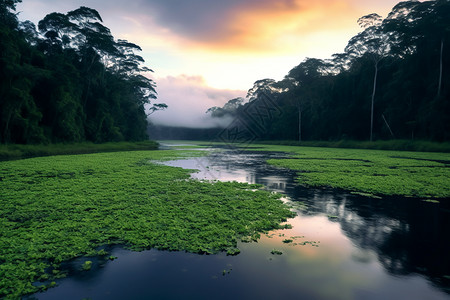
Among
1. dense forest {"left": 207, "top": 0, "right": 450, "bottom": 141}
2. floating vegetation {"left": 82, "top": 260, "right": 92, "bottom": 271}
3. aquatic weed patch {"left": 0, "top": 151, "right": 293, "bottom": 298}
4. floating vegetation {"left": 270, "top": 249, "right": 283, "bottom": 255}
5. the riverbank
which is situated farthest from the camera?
dense forest {"left": 207, "top": 0, "right": 450, "bottom": 141}

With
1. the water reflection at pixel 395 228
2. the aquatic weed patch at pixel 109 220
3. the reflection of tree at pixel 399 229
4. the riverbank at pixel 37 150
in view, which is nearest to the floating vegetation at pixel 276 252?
the aquatic weed patch at pixel 109 220

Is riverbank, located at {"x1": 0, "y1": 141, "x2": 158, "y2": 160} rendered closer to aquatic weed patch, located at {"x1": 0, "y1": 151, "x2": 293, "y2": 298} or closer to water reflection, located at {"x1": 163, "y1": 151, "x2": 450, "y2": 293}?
aquatic weed patch, located at {"x1": 0, "y1": 151, "x2": 293, "y2": 298}

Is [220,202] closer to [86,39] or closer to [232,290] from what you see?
[232,290]

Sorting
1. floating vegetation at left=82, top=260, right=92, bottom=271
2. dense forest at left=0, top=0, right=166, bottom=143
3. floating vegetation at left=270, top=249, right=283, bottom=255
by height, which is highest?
dense forest at left=0, top=0, right=166, bottom=143

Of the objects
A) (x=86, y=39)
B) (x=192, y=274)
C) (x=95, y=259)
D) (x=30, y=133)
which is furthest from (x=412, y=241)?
(x=86, y=39)

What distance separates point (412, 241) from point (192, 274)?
4455 mm

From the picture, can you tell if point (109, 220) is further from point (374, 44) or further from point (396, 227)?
point (374, 44)

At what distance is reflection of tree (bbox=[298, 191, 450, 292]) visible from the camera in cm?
400

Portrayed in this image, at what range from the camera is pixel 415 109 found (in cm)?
3800

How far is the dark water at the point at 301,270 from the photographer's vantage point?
327 cm

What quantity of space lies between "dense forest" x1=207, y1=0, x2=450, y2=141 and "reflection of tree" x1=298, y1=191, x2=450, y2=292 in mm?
14108

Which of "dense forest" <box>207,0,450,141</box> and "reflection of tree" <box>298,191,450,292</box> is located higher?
"dense forest" <box>207,0,450,141</box>

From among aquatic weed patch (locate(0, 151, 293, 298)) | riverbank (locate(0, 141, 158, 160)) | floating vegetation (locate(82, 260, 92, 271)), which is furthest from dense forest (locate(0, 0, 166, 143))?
floating vegetation (locate(82, 260, 92, 271))

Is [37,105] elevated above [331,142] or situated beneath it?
elevated above
